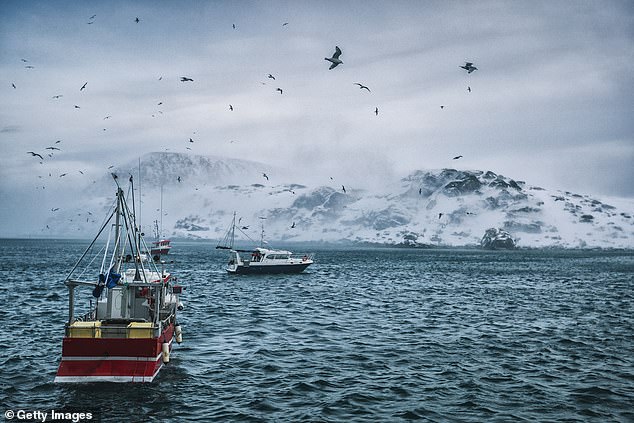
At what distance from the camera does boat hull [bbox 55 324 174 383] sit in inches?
867

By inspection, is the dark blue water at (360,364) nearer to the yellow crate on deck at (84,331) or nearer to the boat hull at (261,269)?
the yellow crate on deck at (84,331)

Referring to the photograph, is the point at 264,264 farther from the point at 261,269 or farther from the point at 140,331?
the point at 140,331

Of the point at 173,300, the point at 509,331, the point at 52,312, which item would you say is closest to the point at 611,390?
the point at 509,331

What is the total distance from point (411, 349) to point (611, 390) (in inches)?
450

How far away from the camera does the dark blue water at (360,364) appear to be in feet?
68.7

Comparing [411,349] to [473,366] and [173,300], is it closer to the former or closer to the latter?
[473,366]

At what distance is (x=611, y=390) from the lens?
23469mm

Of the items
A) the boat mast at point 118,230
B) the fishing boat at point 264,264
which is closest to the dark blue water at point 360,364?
the boat mast at point 118,230

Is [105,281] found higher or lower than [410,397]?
higher

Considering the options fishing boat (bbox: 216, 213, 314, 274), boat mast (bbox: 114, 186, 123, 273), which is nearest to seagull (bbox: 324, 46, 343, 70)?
boat mast (bbox: 114, 186, 123, 273)

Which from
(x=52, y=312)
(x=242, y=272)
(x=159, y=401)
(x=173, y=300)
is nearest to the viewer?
(x=159, y=401)

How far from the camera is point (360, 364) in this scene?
2817 cm

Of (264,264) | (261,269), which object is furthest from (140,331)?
(261,269)

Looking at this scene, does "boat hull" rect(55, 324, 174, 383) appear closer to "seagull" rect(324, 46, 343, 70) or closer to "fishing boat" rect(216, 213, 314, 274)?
"seagull" rect(324, 46, 343, 70)
